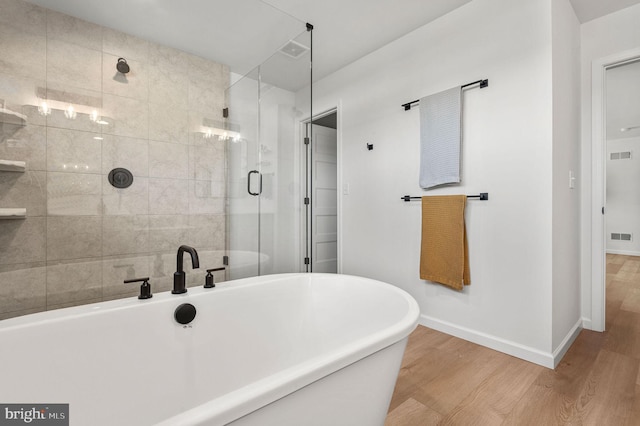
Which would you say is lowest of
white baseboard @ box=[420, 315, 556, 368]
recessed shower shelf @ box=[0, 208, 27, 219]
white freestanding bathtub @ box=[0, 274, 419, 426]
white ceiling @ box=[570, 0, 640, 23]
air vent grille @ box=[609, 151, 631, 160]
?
white baseboard @ box=[420, 315, 556, 368]

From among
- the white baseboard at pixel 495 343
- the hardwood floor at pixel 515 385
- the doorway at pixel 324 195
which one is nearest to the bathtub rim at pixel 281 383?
the hardwood floor at pixel 515 385

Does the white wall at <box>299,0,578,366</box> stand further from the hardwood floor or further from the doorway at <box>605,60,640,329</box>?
the doorway at <box>605,60,640,329</box>

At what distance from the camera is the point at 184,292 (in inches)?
51.0

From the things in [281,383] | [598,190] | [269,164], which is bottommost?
[281,383]

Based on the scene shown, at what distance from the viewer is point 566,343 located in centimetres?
191

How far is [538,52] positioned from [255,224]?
7.11ft

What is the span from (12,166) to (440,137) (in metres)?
2.50

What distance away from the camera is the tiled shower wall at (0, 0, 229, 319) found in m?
1.27

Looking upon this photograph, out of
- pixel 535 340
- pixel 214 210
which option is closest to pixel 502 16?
pixel 535 340

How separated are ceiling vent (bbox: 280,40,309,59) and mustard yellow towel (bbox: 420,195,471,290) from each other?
149 centimetres

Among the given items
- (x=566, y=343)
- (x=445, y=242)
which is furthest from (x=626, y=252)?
(x=445, y=242)

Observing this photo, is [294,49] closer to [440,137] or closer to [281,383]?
[440,137]

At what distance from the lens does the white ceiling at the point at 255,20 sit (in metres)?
1.55

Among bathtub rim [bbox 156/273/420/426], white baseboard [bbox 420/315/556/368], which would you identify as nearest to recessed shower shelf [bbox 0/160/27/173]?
bathtub rim [bbox 156/273/420/426]
